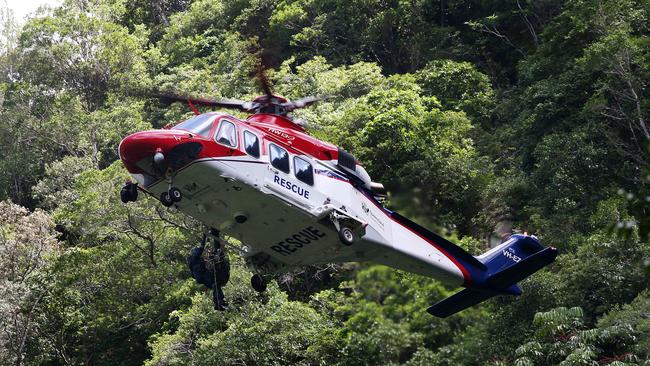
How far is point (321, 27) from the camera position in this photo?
3894 cm

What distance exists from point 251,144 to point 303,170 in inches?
35.1

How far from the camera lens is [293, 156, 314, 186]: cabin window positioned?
1463 cm

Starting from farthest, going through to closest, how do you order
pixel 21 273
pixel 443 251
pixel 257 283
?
pixel 21 273, pixel 443 251, pixel 257 283

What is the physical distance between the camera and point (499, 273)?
1678 centimetres

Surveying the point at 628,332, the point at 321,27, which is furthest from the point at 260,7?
the point at 628,332

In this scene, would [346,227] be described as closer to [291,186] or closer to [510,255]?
[291,186]

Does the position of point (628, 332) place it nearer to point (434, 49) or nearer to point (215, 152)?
point (215, 152)

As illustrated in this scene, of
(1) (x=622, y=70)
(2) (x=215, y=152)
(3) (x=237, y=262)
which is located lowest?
(3) (x=237, y=262)

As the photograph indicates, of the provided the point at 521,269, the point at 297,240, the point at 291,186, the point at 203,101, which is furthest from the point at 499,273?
the point at 203,101

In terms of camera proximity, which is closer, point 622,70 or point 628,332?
point 628,332

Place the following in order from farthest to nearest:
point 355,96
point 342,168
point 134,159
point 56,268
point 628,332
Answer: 1. point 355,96
2. point 56,268
3. point 628,332
4. point 342,168
5. point 134,159

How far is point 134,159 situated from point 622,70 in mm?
16574

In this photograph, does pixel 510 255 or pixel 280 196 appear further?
pixel 510 255

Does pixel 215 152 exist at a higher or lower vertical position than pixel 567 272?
higher
